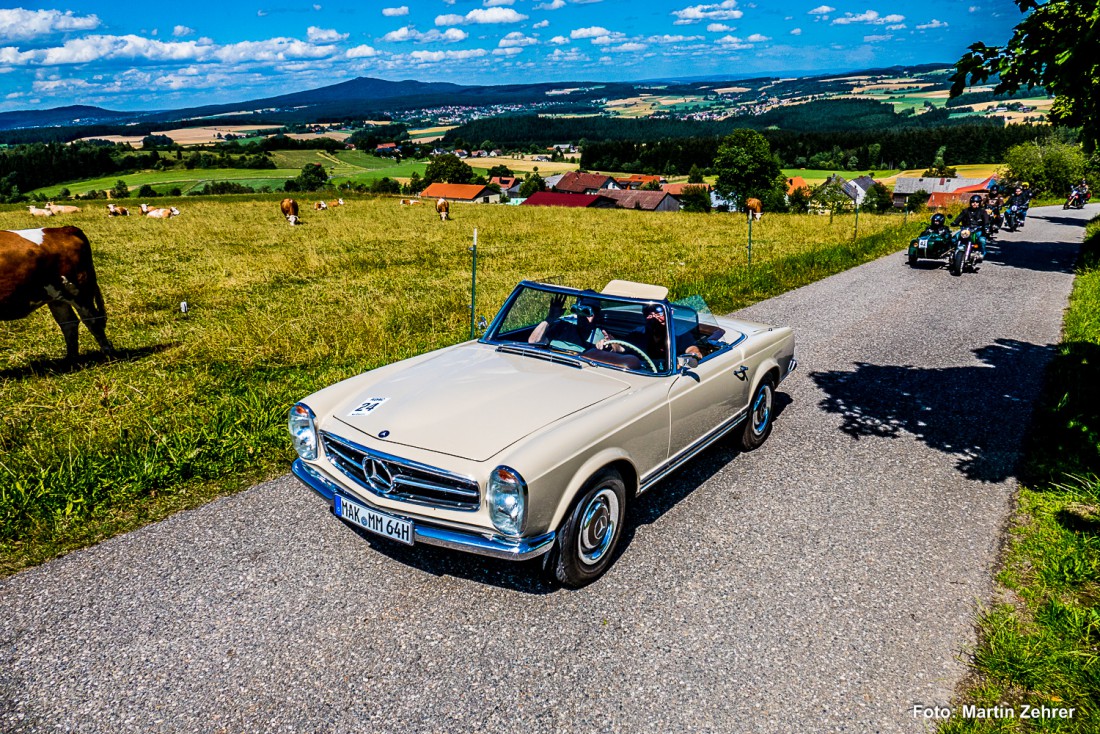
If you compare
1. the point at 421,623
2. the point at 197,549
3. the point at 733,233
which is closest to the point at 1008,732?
the point at 421,623

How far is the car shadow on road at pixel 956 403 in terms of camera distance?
587 centimetres

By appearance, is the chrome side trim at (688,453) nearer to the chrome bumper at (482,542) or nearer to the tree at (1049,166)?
the chrome bumper at (482,542)

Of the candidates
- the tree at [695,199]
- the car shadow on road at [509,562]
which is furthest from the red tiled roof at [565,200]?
Result: the car shadow on road at [509,562]

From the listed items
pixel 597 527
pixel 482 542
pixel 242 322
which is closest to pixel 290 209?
pixel 242 322

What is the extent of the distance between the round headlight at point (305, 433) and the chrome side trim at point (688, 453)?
2135 millimetres

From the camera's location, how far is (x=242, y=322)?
9.84 meters

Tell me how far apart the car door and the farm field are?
3.32 meters

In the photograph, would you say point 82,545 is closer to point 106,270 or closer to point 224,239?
point 106,270

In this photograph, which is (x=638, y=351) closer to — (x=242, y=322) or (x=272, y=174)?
(x=242, y=322)

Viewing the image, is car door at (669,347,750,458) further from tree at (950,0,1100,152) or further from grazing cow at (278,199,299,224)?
grazing cow at (278,199,299,224)

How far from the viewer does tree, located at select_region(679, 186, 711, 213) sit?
73.6m

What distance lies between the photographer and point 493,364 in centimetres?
469

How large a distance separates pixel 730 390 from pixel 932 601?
1955mm

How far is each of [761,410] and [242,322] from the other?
786 cm
